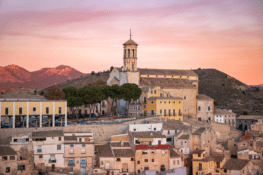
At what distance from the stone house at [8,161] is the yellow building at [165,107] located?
29.4m

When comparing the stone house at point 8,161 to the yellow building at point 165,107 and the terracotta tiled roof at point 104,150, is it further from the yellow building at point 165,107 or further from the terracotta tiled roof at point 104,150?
the yellow building at point 165,107

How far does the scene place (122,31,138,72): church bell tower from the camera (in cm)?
7238

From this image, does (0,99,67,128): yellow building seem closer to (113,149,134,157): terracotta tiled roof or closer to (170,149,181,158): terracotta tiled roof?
(113,149,134,157): terracotta tiled roof

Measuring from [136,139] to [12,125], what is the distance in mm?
16936

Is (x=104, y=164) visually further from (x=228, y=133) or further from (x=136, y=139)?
(x=228, y=133)

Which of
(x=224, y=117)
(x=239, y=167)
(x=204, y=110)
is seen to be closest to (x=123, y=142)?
(x=239, y=167)

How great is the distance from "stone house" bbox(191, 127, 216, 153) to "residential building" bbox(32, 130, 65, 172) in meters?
18.5

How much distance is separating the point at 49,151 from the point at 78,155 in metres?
3.53

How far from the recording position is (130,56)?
7244cm

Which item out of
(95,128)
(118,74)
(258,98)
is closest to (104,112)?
(118,74)

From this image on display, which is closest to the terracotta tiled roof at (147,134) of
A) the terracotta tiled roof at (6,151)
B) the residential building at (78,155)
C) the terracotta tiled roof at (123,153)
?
the terracotta tiled roof at (123,153)

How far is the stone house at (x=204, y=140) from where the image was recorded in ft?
172

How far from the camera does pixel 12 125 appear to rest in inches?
1992

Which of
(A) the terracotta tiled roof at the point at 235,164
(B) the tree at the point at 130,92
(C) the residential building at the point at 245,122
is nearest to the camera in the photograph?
(A) the terracotta tiled roof at the point at 235,164
